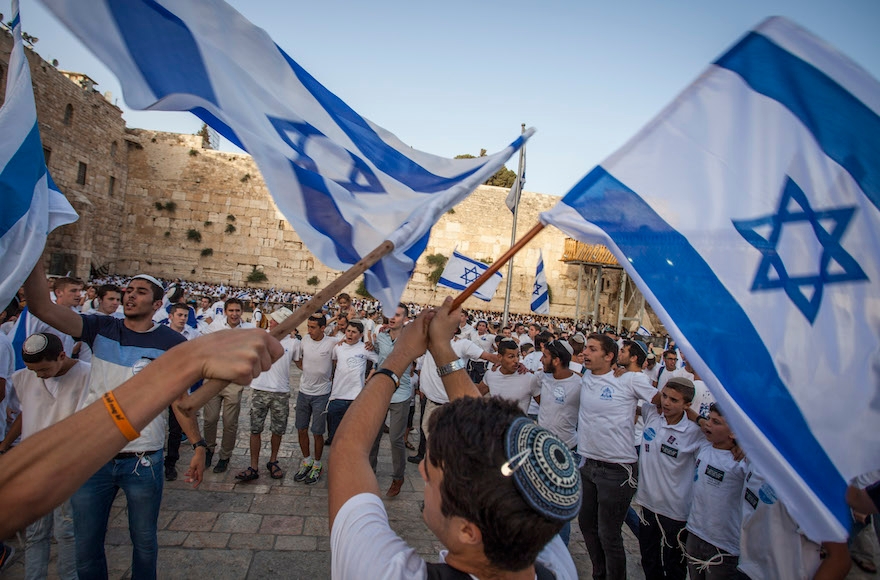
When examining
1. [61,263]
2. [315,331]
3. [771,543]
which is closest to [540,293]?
[315,331]

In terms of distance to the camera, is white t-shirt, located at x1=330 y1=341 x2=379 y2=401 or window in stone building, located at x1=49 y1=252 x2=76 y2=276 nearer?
white t-shirt, located at x1=330 y1=341 x2=379 y2=401

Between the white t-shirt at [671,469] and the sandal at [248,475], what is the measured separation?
12.1 feet

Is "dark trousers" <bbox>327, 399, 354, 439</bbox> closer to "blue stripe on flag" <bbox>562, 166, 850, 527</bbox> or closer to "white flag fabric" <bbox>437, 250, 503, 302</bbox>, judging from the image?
"blue stripe on flag" <bbox>562, 166, 850, 527</bbox>

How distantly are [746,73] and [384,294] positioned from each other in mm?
1638

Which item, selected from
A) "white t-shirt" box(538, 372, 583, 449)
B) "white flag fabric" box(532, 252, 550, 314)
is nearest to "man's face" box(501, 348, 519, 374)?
"white t-shirt" box(538, 372, 583, 449)

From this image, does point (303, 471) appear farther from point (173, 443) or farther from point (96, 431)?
point (96, 431)

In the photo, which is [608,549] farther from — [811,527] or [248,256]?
[248,256]

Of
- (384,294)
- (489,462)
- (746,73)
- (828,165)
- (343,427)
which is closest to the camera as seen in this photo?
(489,462)

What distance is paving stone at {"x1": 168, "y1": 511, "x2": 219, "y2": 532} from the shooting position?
12.5 feet

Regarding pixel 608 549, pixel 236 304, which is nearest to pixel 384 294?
pixel 608 549

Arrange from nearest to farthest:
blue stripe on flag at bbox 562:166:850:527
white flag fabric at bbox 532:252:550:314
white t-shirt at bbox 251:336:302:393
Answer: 1. blue stripe on flag at bbox 562:166:850:527
2. white t-shirt at bbox 251:336:302:393
3. white flag fabric at bbox 532:252:550:314

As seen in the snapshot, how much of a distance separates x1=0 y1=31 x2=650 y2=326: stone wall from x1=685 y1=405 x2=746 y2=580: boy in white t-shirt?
22428mm

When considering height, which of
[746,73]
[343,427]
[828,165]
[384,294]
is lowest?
[343,427]

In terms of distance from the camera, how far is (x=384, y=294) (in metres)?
1.99
